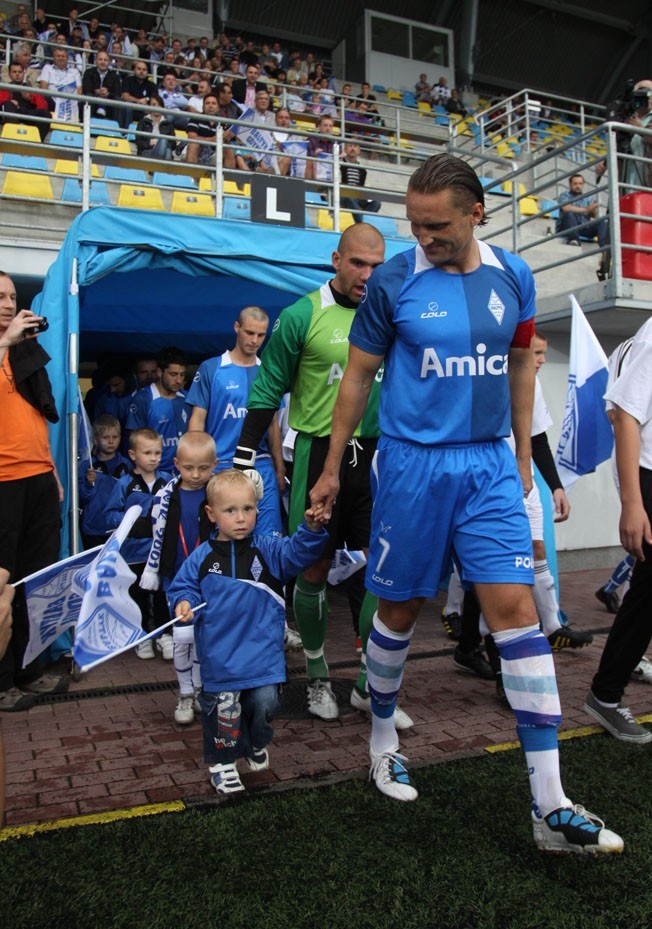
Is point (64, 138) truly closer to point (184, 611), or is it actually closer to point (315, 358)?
point (315, 358)

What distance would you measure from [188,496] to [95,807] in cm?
198

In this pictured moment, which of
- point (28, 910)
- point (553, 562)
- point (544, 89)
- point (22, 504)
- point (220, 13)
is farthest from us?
point (544, 89)

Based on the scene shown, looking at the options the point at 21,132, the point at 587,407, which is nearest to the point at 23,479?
the point at 587,407

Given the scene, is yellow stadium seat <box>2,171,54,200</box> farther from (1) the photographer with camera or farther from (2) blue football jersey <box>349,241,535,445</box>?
(2) blue football jersey <box>349,241,535,445</box>

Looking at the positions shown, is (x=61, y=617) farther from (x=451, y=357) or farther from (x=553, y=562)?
(x=553, y=562)

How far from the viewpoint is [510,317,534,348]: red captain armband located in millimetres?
3154

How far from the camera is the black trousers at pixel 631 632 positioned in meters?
3.72

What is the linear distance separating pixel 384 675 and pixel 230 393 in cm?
286

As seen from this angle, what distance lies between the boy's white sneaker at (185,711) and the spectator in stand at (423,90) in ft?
68.4

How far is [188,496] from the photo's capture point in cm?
476

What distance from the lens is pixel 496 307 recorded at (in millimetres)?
2951

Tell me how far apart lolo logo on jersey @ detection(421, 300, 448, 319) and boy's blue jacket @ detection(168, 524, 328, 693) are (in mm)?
990

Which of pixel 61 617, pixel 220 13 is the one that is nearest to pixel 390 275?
pixel 61 617

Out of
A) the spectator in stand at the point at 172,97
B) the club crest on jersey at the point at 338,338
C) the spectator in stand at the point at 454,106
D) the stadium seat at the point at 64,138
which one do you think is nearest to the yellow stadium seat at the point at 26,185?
the stadium seat at the point at 64,138
